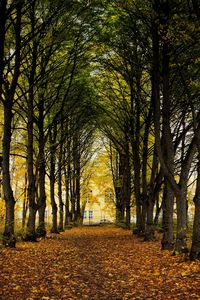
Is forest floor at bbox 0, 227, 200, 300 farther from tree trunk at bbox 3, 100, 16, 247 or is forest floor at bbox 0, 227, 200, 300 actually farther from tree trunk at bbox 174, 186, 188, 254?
tree trunk at bbox 3, 100, 16, 247

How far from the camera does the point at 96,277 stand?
10695 mm

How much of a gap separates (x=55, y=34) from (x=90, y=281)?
12.2 meters

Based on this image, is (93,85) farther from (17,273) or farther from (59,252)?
(17,273)

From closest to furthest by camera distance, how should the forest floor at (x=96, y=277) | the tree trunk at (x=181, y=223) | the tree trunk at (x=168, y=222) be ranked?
the forest floor at (x=96, y=277)
the tree trunk at (x=181, y=223)
the tree trunk at (x=168, y=222)

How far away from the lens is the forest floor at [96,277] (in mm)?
8508

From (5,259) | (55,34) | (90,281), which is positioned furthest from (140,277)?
(55,34)

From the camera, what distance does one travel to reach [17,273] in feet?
34.9

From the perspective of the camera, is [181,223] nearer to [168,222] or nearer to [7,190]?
[168,222]

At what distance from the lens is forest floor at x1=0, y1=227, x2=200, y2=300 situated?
851cm

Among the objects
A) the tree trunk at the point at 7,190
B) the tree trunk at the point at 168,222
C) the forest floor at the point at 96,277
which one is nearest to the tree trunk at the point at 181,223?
the forest floor at the point at 96,277

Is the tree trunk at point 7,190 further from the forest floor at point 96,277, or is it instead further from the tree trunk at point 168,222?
the tree trunk at point 168,222

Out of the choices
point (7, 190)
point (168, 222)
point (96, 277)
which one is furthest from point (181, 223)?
point (7, 190)

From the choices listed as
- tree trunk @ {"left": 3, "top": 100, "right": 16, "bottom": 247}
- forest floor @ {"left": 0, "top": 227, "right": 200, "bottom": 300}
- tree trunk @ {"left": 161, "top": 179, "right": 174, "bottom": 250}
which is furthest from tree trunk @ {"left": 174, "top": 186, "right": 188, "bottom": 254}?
tree trunk @ {"left": 3, "top": 100, "right": 16, "bottom": 247}

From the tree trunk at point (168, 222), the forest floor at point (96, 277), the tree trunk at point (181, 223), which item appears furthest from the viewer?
the tree trunk at point (168, 222)
